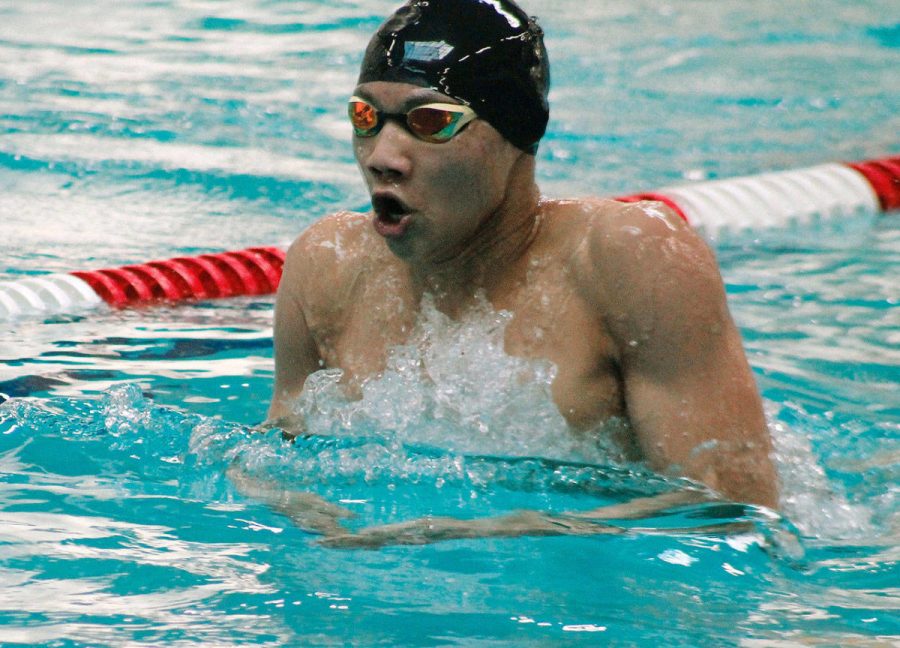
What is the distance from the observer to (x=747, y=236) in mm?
5590

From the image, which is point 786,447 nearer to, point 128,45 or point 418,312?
point 418,312

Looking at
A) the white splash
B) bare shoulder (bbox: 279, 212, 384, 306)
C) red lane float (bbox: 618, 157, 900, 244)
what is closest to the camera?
the white splash

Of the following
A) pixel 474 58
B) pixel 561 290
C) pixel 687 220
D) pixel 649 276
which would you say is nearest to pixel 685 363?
pixel 649 276

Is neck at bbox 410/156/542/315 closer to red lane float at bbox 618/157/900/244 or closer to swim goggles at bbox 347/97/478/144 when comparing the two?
swim goggles at bbox 347/97/478/144

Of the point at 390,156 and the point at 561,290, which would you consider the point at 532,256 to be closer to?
the point at 561,290

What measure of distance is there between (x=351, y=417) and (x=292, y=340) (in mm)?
202

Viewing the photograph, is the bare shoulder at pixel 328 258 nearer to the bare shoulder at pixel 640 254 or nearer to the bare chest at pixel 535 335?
the bare chest at pixel 535 335

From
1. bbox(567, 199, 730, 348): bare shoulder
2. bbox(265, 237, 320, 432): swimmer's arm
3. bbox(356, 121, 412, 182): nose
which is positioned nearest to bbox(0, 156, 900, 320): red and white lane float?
bbox(265, 237, 320, 432): swimmer's arm

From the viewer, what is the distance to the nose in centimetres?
242

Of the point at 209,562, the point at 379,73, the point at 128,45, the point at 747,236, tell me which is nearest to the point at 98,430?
the point at 209,562

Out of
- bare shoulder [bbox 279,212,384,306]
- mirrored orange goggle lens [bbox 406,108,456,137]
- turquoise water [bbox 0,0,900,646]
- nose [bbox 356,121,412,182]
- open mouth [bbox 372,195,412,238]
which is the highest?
mirrored orange goggle lens [bbox 406,108,456,137]

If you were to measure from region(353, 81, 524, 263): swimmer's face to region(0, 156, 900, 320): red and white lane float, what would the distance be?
2181 millimetres

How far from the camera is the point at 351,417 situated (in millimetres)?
2826

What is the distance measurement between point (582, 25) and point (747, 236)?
12.7ft
